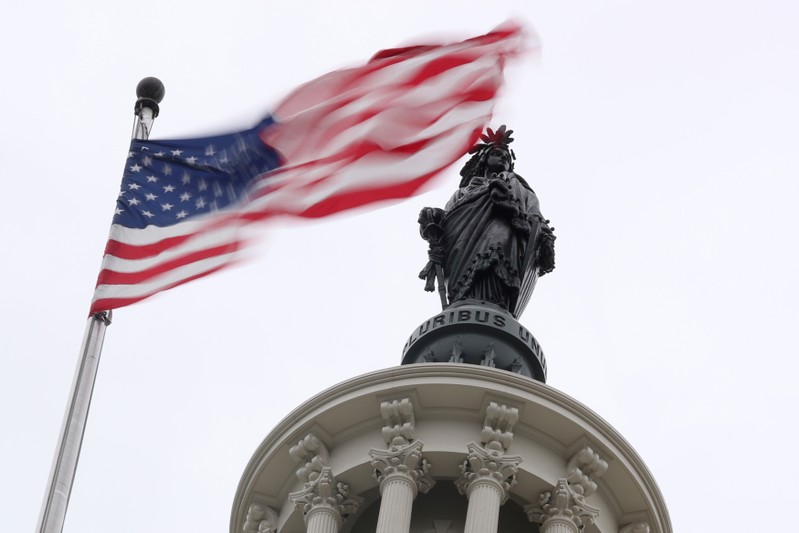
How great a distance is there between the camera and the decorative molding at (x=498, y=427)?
31.6 meters

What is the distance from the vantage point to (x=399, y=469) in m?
31.4

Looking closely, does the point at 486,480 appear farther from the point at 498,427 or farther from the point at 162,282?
the point at 162,282

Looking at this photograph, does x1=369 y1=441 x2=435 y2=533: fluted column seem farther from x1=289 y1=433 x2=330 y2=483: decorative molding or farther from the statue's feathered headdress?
the statue's feathered headdress

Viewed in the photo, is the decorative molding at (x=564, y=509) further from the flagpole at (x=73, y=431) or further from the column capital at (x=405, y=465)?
the flagpole at (x=73, y=431)

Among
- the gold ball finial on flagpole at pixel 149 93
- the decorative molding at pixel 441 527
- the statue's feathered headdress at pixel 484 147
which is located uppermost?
the statue's feathered headdress at pixel 484 147

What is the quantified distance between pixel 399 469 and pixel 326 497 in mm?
1583

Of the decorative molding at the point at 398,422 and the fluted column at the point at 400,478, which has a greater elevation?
the decorative molding at the point at 398,422

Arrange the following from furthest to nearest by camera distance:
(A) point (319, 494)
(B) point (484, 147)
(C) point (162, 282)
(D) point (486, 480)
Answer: (B) point (484, 147), (A) point (319, 494), (D) point (486, 480), (C) point (162, 282)

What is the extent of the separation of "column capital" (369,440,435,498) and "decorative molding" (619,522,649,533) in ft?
12.6

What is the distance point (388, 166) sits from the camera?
32.5 metres

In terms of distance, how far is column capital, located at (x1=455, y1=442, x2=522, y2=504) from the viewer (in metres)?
31.1

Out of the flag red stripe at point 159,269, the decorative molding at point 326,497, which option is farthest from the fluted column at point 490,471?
the flag red stripe at point 159,269

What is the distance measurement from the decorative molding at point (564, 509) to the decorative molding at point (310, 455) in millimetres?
4059

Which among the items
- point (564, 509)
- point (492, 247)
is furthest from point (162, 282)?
point (492, 247)
